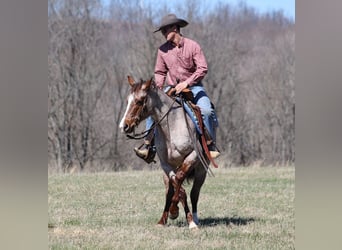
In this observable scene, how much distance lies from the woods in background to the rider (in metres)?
13.7

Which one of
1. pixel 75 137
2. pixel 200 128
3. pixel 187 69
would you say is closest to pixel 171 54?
pixel 187 69

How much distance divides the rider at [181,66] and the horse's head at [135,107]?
453mm

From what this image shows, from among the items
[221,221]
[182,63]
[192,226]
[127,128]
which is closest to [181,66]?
[182,63]

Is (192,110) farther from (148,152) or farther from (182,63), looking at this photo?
(148,152)

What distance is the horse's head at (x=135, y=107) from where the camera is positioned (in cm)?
639

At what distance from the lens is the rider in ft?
22.9

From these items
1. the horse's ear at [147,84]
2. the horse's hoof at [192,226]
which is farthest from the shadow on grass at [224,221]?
the horse's ear at [147,84]

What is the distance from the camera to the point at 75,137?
22.5 metres

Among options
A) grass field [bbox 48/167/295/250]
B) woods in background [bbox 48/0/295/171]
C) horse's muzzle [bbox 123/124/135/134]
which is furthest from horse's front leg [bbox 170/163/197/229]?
woods in background [bbox 48/0/295/171]

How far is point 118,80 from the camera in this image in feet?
74.1

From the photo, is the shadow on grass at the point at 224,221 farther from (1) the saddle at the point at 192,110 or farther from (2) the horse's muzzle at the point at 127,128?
(2) the horse's muzzle at the point at 127,128

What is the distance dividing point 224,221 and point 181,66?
1.93 metres
